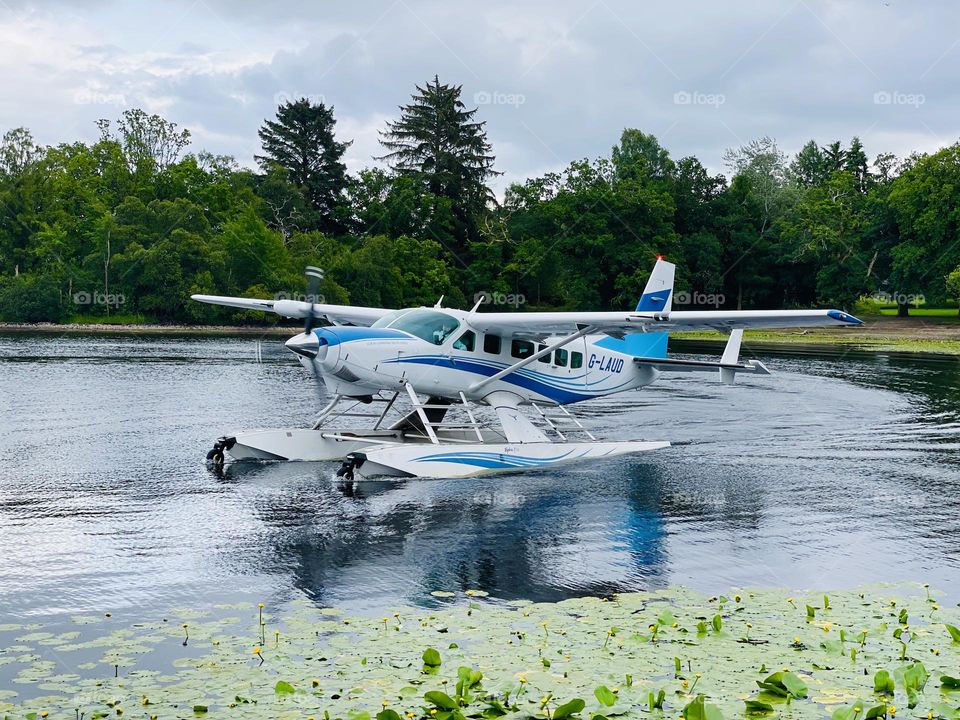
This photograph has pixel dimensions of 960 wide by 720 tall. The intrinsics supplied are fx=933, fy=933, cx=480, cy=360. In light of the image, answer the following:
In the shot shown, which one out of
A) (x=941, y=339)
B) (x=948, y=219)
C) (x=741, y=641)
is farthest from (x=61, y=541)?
(x=948, y=219)

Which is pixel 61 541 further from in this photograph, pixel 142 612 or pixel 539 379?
pixel 539 379

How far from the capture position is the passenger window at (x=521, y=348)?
1680 centimetres

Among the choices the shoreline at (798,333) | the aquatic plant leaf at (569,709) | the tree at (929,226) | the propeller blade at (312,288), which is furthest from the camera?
the tree at (929,226)

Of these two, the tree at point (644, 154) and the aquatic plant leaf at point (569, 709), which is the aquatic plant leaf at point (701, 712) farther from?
the tree at point (644, 154)

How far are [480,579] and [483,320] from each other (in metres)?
7.12

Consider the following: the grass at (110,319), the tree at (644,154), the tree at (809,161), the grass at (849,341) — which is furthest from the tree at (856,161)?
the grass at (110,319)

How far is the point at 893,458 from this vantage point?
1734 centimetres

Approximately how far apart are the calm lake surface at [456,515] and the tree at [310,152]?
6425 centimetres

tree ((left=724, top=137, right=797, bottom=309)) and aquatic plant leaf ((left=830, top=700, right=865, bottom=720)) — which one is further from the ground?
tree ((left=724, top=137, right=797, bottom=309))

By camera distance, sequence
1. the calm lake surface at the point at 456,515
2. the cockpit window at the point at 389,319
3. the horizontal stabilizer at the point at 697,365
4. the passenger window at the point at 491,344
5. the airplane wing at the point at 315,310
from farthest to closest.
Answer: the horizontal stabilizer at the point at 697,365
the airplane wing at the point at 315,310
the passenger window at the point at 491,344
the cockpit window at the point at 389,319
the calm lake surface at the point at 456,515

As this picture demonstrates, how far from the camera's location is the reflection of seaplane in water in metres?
14.5

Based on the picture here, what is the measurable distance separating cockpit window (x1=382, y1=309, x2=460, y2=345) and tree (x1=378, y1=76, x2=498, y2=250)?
6839 centimetres

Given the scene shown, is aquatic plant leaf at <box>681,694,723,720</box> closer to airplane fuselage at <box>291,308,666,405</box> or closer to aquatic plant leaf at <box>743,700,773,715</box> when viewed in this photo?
aquatic plant leaf at <box>743,700,773,715</box>

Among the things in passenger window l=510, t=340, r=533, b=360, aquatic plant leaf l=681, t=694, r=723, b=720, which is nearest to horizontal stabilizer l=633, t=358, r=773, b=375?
passenger window l=510, t=340, r=533, b=360
